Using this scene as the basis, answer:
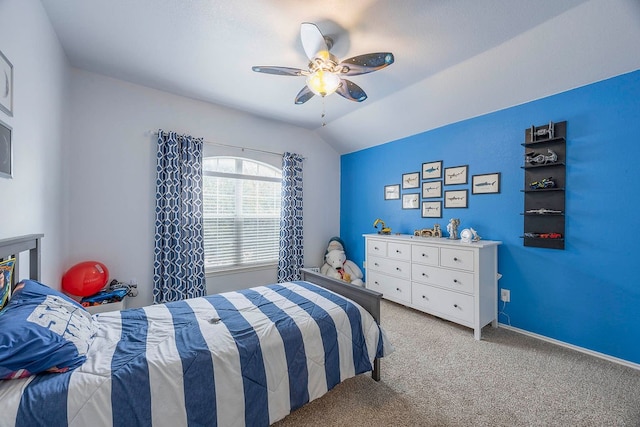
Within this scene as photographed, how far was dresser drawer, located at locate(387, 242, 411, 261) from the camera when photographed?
3342 mm

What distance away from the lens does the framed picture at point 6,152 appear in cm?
139

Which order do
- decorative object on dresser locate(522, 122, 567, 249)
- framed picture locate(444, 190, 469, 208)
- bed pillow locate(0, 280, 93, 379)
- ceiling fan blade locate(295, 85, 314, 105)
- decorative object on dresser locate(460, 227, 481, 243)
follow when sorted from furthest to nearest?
framed picture locate(444, 190, 469, 208), decorative object on dresser locate(460, 227, 481, 243), decorative object on dresser locate(522, 122, 567, 249), ceiling fan blade locate(295, 85, 314, 105), bed pillow locate(0, 280, 93, 379)

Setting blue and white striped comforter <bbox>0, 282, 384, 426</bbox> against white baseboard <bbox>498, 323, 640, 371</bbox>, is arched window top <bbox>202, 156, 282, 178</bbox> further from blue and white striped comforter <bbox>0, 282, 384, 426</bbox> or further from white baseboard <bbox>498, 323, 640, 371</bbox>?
white baseboard <bbox>498, 323, 640, 371</bbox>

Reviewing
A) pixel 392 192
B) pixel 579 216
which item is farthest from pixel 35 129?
pixel 579 216

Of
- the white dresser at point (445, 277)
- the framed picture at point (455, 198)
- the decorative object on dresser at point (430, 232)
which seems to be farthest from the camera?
the decorative object on dresser at point (430, 232)

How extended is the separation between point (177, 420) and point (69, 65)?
351 centimetres

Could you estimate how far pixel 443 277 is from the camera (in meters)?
2.96

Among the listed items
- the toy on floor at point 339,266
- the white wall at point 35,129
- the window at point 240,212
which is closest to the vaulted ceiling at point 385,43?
the white wall at point 35,129

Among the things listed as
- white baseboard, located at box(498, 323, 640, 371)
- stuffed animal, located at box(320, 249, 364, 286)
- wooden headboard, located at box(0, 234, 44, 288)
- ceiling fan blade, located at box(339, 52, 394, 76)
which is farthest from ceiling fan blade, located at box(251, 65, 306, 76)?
white baseboard, located at box(498, 323, 640, 371)

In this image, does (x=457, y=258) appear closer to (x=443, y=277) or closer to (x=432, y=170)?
(x=443, y=277)

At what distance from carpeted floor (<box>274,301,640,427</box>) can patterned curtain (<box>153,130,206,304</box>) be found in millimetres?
2279

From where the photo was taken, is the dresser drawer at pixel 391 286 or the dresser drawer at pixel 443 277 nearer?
the dresser drawer at pixel 443 277

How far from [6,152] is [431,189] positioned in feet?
13.1

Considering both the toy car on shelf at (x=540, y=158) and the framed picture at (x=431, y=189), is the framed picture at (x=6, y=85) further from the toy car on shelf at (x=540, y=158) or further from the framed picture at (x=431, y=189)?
the toy car on shelf at (x=540, y=158)
